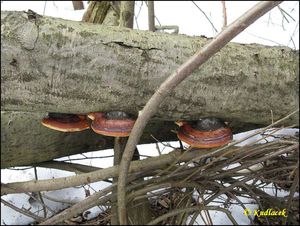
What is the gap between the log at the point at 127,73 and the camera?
1659mm

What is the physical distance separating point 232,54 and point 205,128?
15.6 inches

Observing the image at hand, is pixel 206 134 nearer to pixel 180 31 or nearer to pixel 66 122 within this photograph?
pixel 66 122

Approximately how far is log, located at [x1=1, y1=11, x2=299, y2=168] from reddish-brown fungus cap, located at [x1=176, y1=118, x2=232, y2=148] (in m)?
0.05

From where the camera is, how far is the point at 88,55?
171 centimetres

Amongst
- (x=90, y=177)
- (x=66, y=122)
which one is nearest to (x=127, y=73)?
(x=66, y=122)

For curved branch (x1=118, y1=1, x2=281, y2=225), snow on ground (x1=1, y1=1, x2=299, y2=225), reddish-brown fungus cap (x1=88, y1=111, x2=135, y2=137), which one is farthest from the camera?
snow on ground (x1=1, y1=1, x2=299, y2=225)

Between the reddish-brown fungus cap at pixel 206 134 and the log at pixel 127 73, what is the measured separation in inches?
1.9

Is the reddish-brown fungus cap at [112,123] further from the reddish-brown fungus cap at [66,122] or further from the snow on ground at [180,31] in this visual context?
the snow on ground at [180,31]

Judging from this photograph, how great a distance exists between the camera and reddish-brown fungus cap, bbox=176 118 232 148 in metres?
1.92

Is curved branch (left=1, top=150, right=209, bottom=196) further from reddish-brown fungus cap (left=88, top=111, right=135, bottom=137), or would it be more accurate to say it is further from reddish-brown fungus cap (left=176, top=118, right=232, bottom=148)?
reddish-brown fungus cap (left=88, top=111, right=135, bottom=137)

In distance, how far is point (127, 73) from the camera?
5.86 feet

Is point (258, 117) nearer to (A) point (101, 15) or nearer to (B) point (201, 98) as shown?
(B) point (201, 98)

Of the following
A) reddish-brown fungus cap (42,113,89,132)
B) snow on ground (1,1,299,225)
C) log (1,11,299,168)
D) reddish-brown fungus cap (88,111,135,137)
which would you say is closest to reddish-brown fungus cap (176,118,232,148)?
log (1,11,299,168)

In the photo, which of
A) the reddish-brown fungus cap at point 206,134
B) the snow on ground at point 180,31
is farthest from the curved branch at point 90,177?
the snow on ground at point 180,31
